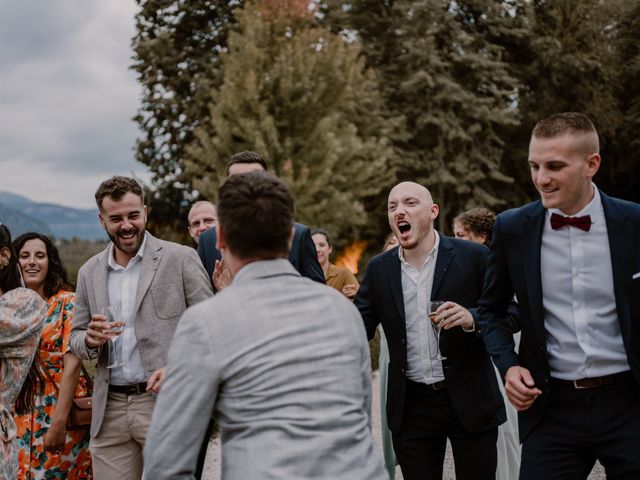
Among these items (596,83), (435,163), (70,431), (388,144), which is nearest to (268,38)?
(388,144)

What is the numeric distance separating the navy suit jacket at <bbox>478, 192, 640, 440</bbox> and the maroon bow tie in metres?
0.08

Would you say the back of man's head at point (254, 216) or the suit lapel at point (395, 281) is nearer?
the back of man's head at point (254, 216)

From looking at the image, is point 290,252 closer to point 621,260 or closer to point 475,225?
point 621,260

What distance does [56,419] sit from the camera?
4.72m

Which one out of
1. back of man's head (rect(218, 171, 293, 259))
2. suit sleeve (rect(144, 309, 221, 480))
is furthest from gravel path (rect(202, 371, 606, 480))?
back of man's head (rect(218, 171, 293, 259))

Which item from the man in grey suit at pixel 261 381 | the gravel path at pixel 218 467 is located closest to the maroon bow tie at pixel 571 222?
the man in grey suit at pixel 261 381

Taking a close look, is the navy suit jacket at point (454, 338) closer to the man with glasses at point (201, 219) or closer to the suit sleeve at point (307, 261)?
the suit sleeve at point (307, 261)

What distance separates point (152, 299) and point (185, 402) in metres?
2.06

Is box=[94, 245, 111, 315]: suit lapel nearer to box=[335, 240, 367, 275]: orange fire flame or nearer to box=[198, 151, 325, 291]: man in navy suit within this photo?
box=[198, 151, 325, 291]: man in navy suit

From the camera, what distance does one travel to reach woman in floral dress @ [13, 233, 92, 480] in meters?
4.75

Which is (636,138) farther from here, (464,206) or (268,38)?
(268,38)

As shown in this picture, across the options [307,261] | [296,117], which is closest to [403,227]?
[307,261]

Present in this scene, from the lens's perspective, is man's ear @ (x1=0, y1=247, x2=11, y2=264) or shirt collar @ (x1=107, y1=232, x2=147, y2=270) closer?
man's ear @ (x1=0, y1=247, x2=11, y2=264)

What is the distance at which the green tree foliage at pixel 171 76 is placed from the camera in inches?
1059
